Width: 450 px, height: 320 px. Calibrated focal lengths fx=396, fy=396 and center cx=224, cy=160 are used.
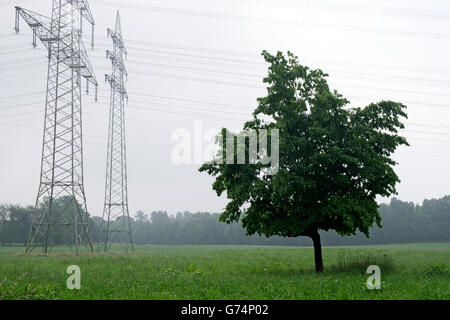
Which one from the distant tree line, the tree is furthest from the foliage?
the distant tree line

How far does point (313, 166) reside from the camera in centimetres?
2169

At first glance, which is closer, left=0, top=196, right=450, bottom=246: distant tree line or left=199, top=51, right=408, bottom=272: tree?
left=199, top=51, right=408, bottom=272: tree

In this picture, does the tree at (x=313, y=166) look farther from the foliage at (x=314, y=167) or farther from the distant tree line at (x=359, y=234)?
the distant tree line at (x=359, y=234)

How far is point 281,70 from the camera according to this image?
79.0 ft

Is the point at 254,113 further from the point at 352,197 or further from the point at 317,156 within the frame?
the point at 352,197

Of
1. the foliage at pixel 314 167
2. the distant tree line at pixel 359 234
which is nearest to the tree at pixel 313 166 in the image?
the foliage at pixel 314 167

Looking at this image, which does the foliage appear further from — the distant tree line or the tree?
the distant tree line

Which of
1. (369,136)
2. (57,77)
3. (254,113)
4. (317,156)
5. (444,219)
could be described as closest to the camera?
(317,156)

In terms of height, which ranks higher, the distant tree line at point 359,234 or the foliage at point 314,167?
the foliage at point 314,167

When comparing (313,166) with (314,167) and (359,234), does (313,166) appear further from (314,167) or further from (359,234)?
(359,234)

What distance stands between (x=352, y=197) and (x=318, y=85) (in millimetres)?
7221

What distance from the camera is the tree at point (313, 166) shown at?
833 inches

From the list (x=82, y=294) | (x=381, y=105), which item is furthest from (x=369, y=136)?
(x=82, y=294)

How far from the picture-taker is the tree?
21.2 meters
